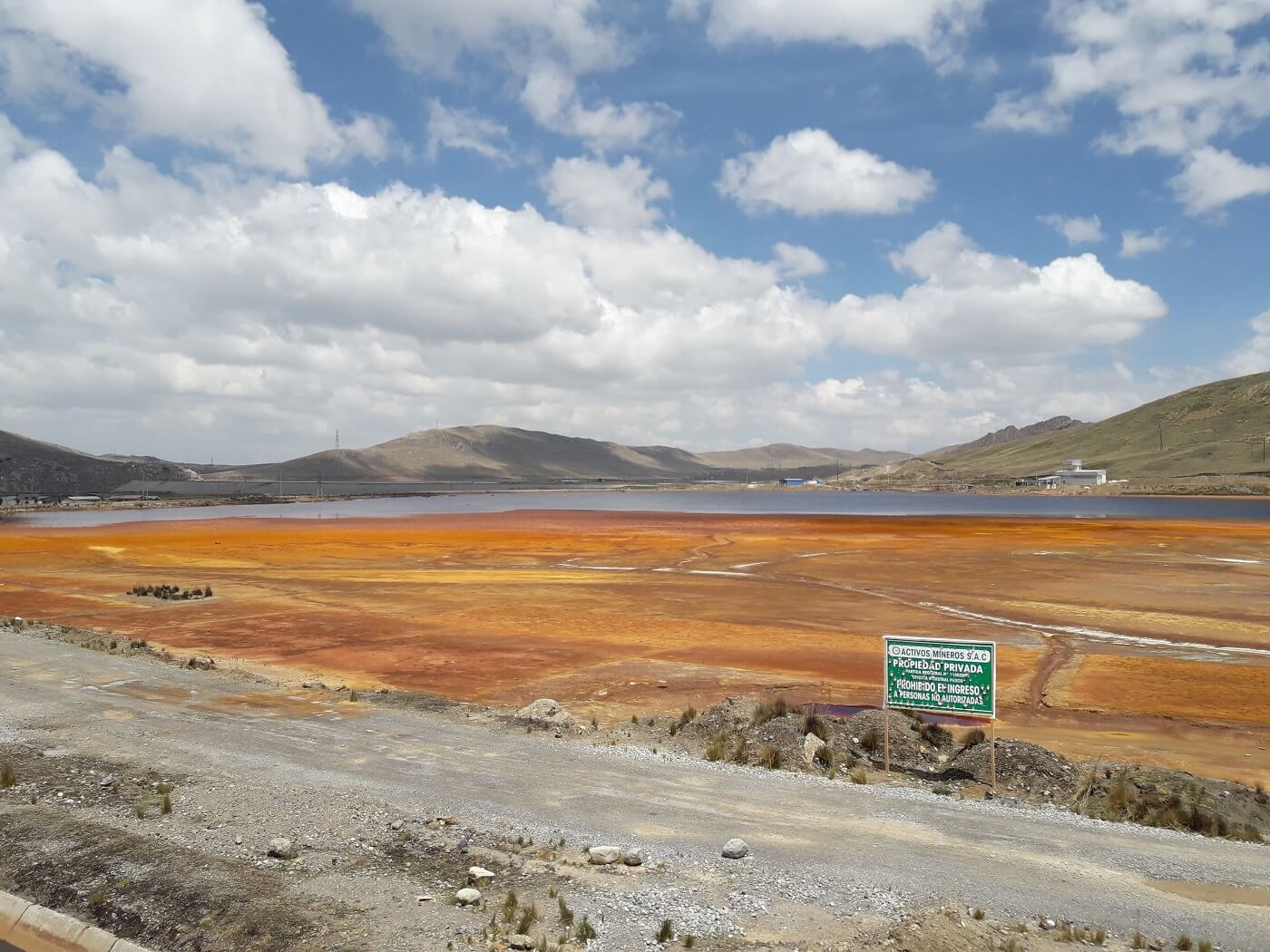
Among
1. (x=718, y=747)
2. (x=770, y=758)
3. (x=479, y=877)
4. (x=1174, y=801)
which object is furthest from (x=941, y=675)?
(x=479, y=877)

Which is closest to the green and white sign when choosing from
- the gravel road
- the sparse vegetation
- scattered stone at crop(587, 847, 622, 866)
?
the gravel road

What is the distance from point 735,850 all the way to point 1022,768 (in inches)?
253

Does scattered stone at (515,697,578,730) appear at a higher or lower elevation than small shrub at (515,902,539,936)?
lower

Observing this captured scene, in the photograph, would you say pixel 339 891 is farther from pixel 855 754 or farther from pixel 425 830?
pixel 855 754

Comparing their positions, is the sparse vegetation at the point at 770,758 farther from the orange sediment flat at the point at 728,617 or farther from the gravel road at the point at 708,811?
the orange sediment flat at the point at 728,617

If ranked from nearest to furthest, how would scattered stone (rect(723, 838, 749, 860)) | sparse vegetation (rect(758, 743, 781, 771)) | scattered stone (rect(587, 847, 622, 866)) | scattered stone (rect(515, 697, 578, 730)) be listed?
scattered stone (rect(587, 847, 622, 866)) → scattered stone (rect(723, 838, 749, 860)) → sparse vegetation (rect(758, 743, 781, 771)) → scattered stone (rect(515, 697, 578, 730))

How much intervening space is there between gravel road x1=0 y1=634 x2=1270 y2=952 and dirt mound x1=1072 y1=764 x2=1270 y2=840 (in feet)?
3.15

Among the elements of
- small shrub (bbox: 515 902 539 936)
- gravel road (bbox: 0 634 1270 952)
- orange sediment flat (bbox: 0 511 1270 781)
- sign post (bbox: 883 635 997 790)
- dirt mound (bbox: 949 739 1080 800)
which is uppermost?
sign post (bbox: 883 635 997 790)

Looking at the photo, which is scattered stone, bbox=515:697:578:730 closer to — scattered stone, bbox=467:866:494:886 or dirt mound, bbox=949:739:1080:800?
scattered stone, bbox=467:866:494:886

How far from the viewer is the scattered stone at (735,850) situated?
8.82 metres

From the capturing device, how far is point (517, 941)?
6.95 metres

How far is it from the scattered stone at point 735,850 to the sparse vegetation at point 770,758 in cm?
396

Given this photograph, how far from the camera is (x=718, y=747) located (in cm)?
1368

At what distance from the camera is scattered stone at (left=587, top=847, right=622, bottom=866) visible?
8617 millimetres
